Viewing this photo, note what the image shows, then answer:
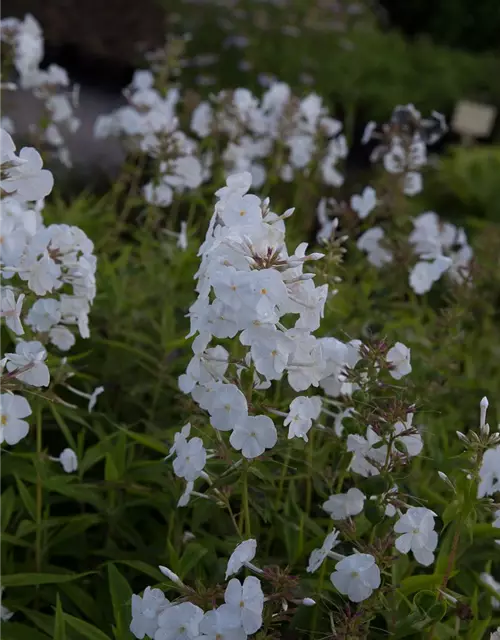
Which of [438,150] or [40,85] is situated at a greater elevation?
[40,85]

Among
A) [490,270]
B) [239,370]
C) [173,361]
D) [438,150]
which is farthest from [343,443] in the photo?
[438,150]

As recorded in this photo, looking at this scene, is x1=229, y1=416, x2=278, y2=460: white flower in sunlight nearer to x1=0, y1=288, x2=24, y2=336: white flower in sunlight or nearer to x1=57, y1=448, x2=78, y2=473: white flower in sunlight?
x1=0, y1=288, x2=24, y2=336: white flower in sunlight

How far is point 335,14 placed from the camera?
11.2m

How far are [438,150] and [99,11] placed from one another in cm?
367

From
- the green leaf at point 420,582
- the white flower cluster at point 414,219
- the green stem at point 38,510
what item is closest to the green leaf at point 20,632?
the green stem at point 38,510

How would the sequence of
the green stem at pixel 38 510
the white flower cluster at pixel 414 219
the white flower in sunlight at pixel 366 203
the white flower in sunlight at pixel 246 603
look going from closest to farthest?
the white flower in sunlight at pixel 246 603 → the green stem at pixel 38 510 → the white flower cluster at pixel 414 219 → the white flower in sunlight at pixel 366 203

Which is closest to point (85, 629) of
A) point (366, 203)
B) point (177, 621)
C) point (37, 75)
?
point (177, 621)

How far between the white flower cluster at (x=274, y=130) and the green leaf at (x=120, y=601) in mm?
2145

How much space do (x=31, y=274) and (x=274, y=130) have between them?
218 cm

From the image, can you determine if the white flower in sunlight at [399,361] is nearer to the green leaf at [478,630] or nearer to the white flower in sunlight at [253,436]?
the white flower in sunlight at [253,436]

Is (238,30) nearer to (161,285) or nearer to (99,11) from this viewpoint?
(99,11)

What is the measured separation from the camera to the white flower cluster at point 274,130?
354cm

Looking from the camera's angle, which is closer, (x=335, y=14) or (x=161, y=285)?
(x=161, y=285)

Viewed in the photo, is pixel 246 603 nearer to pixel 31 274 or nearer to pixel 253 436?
pixel 253 436
